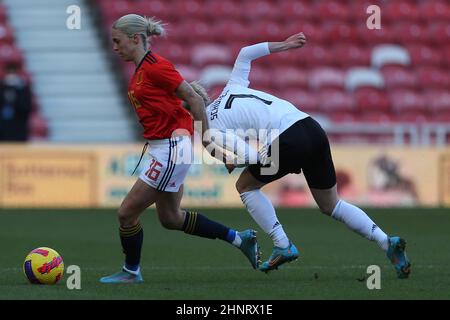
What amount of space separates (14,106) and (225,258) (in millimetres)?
8844

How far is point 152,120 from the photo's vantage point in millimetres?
7980

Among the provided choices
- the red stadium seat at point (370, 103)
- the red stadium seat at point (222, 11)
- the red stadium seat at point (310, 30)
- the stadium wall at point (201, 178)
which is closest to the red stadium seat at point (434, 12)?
the red stadium seat at point (310, 30)

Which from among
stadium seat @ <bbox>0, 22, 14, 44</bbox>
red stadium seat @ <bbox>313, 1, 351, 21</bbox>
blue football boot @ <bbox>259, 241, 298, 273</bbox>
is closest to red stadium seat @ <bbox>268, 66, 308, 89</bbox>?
red stadium seat @ <bbox>313, 1, 351, 21</bbox>

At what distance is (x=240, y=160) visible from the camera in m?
7.96

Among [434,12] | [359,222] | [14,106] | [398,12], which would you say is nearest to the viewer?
[359,222]

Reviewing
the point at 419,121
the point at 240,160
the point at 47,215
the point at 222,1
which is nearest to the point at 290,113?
the point at 240,160

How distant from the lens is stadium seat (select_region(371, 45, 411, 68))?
72.2ft

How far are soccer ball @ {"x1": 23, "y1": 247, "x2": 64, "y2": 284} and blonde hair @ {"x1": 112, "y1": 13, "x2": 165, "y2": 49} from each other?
1.67 m

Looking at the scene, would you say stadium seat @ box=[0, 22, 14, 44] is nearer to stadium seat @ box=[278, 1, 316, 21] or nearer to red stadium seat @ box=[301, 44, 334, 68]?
stadium seat @ box=[278, 1, 316, 21]

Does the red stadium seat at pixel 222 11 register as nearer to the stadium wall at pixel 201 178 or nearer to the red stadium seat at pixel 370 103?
the red stadium seat at pixel 370 103

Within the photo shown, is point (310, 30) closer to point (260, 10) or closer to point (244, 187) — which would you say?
point (260, 10)

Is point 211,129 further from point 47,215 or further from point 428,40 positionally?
point 428,40

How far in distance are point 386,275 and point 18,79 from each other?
11194 millimetres

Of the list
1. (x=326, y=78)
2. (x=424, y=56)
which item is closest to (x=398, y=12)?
(x=424, y=56)
